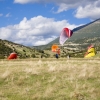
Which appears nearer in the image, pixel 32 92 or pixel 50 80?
pixel 32 92

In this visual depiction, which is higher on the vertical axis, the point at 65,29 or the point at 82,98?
the point at 65,29

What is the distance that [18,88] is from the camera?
17.0 metres

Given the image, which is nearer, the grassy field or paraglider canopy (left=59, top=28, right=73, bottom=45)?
the grassy field

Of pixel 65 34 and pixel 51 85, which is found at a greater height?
pixel 65 34

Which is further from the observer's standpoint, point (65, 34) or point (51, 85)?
point (65, 34)

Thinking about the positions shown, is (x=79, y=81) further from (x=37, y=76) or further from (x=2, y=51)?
(x=2, y=51)

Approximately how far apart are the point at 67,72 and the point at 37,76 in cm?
297

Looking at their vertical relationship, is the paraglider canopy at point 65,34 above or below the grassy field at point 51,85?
above

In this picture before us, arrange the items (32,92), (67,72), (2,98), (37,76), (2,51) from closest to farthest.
A: (2,98)
(32,92)
(37,76)
(67,72)
(2,51)

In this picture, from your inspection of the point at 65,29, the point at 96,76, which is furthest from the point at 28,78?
the point at 65,29

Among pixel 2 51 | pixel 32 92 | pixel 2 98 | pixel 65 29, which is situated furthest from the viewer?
pixel 2 51

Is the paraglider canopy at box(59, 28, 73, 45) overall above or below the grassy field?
above

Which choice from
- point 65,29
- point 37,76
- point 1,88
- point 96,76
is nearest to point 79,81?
point 96,76

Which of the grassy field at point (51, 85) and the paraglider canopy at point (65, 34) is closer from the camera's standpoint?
the grassy field at point (51, 85)
